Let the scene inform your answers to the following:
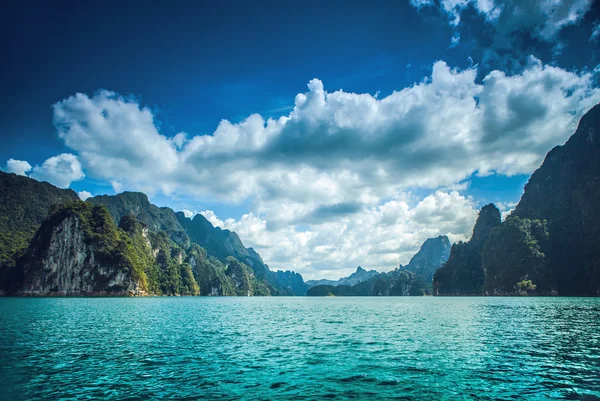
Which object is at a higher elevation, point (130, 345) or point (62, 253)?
point (62, 253)

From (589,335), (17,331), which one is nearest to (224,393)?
(17,331)

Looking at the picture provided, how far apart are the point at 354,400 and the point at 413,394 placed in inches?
133

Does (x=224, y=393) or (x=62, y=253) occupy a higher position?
(x=62, y=253)

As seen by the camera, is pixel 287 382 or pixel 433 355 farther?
pixel 433 355

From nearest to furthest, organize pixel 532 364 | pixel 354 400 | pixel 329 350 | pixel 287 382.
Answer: pixel 354 400 < pixel 287 382 < pixel 532 364 < pixel 329 350

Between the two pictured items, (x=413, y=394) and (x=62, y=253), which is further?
(x=62, y=253)

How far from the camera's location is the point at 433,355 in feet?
89.2

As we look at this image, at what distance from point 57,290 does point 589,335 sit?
232349 mm

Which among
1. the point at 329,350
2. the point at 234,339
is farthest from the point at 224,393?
the point at 234,339

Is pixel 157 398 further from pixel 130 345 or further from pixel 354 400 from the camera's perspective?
pixel 130 345

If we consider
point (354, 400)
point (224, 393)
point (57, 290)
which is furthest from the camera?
point (57, 290)

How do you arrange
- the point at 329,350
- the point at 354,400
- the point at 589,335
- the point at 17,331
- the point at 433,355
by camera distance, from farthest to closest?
the point at 17,331 < the point at 589,335 < the point at 329,350 < the point at 433,355 < the point at 354,400

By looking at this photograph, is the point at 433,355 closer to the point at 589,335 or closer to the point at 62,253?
the point at 589,335

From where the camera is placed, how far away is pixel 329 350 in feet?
97.5
